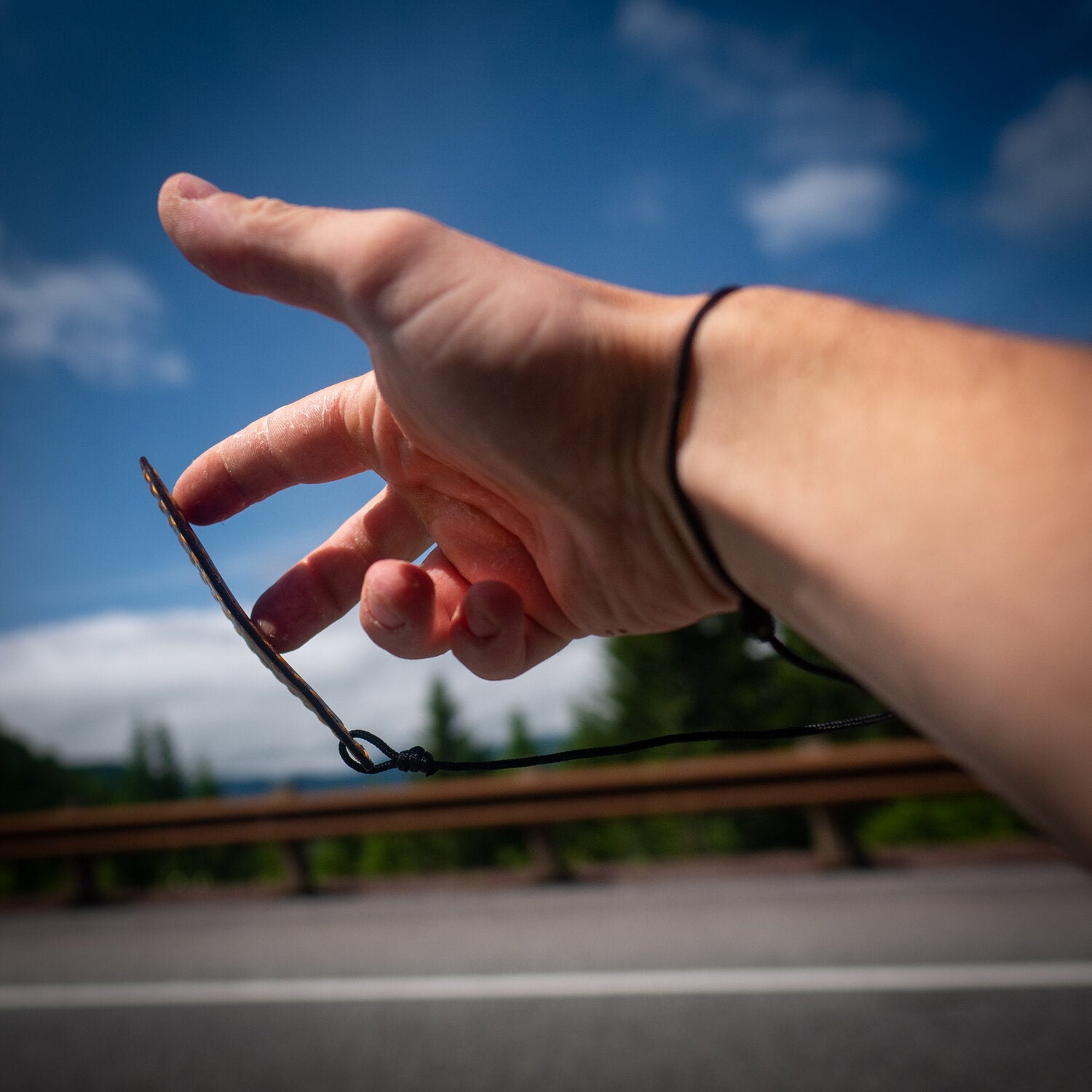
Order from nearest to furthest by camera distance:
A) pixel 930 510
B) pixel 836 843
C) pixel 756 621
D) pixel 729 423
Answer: pixel 930 510, pixel 729 423, pixel 756 621, pixel 836 843

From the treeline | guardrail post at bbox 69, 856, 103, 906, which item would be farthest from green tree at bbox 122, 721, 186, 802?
guardrail post at bbox 69, 856, 103, 906

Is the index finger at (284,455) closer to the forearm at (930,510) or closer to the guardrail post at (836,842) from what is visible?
the forearm at (930,510)

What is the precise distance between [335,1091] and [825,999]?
219 cm

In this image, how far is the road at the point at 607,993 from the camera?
3232mm

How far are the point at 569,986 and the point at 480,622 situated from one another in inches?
135

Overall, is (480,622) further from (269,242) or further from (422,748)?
(269,242)

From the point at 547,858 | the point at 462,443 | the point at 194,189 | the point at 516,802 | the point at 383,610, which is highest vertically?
the point at 194,189

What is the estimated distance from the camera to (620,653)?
39656 millimetres

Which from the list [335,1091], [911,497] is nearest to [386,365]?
[911,497]

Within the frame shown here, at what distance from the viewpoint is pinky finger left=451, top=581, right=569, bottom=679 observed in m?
1.30

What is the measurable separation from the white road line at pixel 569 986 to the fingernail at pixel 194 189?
3.92m

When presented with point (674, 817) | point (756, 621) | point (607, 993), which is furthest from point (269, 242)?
point (674, 817)

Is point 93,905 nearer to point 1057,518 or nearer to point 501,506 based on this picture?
point 501,506

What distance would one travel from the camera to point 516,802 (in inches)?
255
